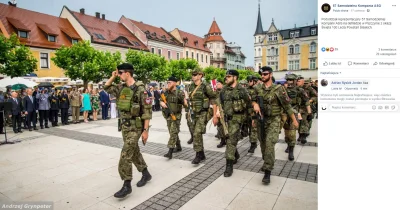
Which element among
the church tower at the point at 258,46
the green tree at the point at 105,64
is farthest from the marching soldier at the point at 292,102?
the church tower at the point at 258,46

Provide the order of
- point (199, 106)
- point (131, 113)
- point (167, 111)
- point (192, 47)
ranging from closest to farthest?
point (131, 113), point (199, 106), point (167, 111), point (192, 47)

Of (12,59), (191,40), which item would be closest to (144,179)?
(12,59)

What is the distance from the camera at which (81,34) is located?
34312 mm

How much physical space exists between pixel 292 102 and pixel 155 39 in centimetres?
4117

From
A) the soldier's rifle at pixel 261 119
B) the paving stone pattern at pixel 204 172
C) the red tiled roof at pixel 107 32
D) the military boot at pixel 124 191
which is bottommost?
the paving stone pattern at pixel 204 172

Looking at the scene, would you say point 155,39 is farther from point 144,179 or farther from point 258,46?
point 144,179

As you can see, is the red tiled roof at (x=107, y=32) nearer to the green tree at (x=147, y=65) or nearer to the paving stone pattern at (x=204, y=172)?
the green tree at (x=147, y=65)

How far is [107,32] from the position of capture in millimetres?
38031

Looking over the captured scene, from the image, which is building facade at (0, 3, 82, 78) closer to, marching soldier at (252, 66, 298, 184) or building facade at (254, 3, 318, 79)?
marching soldier at (252, 66, 298, 184)

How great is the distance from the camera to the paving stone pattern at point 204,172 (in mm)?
3725

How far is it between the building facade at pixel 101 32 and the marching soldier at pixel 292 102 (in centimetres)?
3213

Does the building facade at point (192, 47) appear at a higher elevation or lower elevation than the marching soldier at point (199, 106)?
higher

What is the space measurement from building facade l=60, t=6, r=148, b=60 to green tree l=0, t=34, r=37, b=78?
15.7 metres
